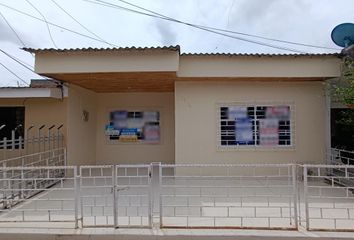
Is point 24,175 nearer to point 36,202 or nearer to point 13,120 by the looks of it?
point 36,202

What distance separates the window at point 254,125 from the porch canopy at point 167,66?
3.30 feet

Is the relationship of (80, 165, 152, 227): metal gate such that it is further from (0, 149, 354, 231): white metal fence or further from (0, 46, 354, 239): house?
(0, 46, 354, 239): house

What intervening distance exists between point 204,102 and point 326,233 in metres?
6.08

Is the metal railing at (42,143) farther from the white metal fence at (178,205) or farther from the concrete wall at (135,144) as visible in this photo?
the concrete wall at (135,144)

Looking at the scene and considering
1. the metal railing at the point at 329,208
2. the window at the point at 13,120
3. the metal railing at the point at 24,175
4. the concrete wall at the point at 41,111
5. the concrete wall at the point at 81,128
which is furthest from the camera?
the window at the point at 13,120

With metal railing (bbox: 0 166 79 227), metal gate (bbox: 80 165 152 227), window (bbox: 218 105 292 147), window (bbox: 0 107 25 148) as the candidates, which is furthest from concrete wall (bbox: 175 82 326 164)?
window (bbox: 0 107 25 148)

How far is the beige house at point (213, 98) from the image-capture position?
29.2ft

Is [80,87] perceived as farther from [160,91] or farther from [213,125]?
[213,125]

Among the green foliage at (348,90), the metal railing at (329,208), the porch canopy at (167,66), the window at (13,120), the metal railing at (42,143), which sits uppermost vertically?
the porch canopy at (167,66)

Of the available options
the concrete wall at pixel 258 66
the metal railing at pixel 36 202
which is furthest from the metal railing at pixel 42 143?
the concrete wall at pixel 258 66

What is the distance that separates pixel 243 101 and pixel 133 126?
4.95 m

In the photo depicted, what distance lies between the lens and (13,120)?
11.7 meters

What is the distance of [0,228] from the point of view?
5621mm

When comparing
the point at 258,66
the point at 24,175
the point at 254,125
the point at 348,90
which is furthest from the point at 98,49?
the point at 348,90
